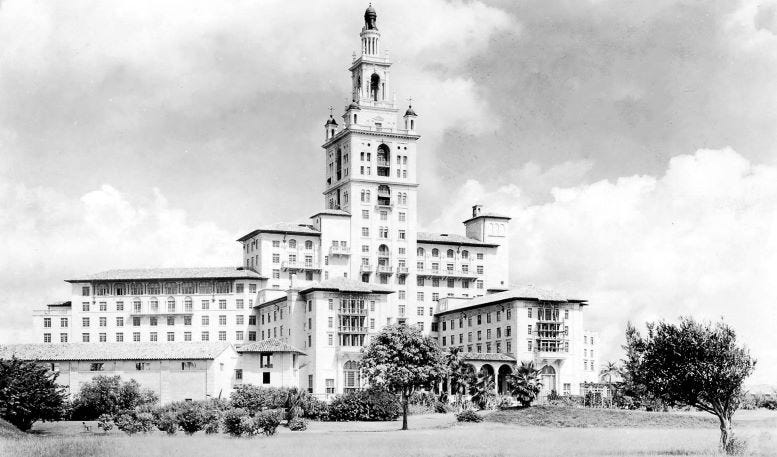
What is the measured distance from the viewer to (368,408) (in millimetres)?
87938

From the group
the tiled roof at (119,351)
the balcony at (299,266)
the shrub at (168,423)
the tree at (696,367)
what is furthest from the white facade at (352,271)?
the tree at (696,367)

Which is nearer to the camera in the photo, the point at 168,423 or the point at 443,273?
the point at 168,423

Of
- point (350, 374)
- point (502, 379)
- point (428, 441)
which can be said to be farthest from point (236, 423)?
point (502, 379)

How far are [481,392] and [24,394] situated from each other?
1731 inches

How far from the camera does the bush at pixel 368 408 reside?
288ft

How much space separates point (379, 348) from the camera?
8175cm

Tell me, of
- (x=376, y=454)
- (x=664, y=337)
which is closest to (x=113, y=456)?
(x=376, y=454)

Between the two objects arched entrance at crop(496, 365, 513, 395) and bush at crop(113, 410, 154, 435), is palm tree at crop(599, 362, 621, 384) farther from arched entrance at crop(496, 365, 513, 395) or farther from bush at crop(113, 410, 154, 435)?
bush at crop(113, 410, 154, 435)

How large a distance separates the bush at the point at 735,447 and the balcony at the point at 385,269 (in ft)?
278

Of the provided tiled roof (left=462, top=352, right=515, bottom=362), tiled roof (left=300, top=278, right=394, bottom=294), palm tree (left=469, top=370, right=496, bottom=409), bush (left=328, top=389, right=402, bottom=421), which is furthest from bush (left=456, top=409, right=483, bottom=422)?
tiled roof (left=300, top=278, right=394, bottom=294)

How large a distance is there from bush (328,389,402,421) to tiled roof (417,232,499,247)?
177 feet

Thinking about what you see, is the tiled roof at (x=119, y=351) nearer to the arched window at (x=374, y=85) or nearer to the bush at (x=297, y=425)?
the bush at (x=297, y=425)

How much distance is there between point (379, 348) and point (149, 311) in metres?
61.1

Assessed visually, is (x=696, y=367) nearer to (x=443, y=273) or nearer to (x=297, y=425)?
(x=297, y=425)
